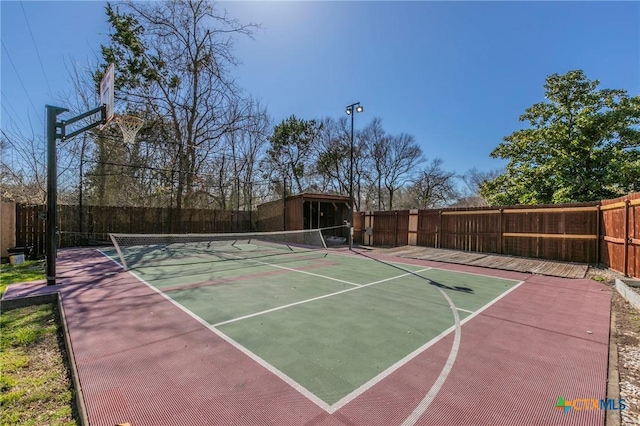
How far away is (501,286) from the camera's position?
6.72 m

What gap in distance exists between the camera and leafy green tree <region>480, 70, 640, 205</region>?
1226 centimetres

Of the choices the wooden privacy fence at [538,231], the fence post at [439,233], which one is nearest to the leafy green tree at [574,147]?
the wooden privacy fence at [538,231]

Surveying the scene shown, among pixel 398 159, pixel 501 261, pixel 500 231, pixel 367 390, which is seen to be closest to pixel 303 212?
pixel 500 231

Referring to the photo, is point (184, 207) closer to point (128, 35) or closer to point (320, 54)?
point (128, 35)

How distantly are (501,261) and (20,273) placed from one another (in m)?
14.2

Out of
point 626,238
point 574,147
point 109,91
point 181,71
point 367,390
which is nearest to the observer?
point 367,390

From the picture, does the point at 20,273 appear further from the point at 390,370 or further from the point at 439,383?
the point at 439,383

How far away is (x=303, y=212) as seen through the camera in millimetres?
17094

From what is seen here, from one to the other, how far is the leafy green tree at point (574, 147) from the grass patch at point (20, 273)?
1840 centimetres

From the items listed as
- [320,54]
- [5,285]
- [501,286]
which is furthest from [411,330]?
[320,54]

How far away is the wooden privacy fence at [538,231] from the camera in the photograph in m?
7.27

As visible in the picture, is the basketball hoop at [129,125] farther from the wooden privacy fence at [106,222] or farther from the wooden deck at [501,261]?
the wooden deck at [501,261]

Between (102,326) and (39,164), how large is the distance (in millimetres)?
13624

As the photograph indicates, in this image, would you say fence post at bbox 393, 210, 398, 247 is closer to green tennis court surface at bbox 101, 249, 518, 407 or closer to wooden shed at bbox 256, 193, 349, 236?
wooden shed at bbox 256, 193, 349, 236
